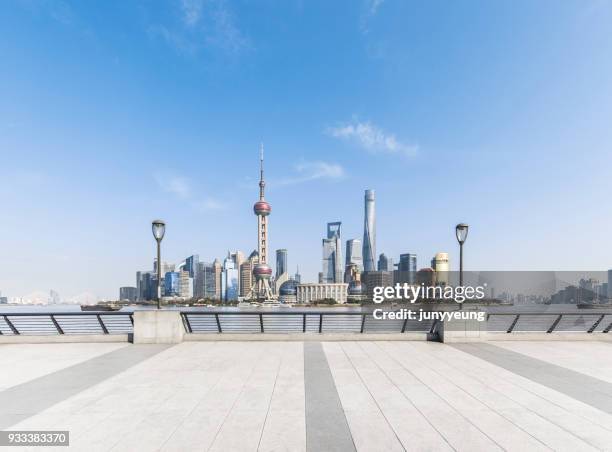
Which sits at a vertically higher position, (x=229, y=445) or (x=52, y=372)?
(x=229, y=445)

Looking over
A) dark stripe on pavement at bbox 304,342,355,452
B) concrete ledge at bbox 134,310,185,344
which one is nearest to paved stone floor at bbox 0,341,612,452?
dark stripe on pavement at bbox 304,342,355,452

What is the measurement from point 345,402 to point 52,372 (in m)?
8.56

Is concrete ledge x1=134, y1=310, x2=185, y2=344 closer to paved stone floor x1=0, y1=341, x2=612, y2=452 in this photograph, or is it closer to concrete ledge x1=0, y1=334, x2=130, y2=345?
concrete ledge x1=0, y1=334, x2=130, y2=345

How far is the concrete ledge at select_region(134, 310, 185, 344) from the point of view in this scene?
13133 mm

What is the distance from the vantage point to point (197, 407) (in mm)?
6496

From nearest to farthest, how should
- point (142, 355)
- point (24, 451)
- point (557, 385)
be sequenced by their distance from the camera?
point (24, 451) < point (557, 385) < point (142, 355)

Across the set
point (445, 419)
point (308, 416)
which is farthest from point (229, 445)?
point (445, 419)

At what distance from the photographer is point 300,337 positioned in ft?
44.8

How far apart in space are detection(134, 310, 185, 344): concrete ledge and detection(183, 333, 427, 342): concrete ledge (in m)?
0.61

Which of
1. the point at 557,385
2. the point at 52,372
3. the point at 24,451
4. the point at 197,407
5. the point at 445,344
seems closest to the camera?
the point at 24,451

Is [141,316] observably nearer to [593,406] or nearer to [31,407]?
[31,407]

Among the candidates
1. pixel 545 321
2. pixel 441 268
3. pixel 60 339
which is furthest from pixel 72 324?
pixel 545 321

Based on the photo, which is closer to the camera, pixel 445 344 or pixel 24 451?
pixel 24 451

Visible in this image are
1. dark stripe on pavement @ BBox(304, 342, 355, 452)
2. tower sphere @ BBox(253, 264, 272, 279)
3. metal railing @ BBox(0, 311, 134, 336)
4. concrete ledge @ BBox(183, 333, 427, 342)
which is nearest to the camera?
dark stripe on pavement @ BBox(304, 342, 355, 452)
